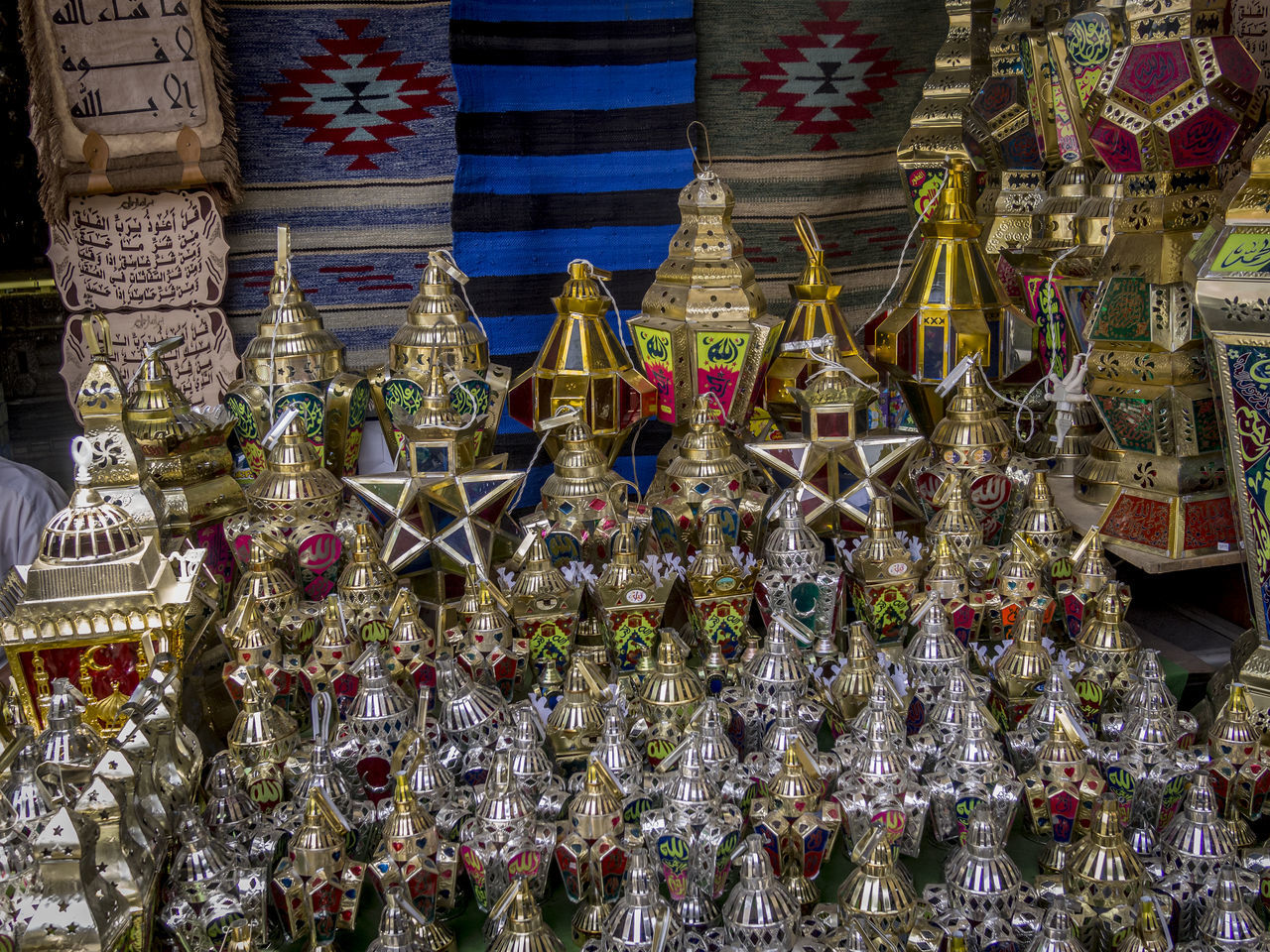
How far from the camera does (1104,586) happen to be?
1.62m

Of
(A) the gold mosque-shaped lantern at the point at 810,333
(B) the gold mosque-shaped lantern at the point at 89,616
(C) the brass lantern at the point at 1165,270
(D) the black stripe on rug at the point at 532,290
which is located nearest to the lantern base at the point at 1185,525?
(C) the brass lantern at the point at 1165,270

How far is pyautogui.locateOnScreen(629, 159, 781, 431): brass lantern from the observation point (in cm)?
197

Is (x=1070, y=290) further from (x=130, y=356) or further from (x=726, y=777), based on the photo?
(x=130, y=356)

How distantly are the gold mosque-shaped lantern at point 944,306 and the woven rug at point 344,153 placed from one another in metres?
1.28

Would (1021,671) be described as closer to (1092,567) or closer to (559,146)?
(1092,567)

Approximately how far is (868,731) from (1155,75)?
1098 millimetres

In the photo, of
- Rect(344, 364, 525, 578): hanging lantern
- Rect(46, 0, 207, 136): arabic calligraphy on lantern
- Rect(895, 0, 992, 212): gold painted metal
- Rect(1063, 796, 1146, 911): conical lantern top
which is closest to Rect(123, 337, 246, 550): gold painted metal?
Rect(344, 364, 525, 578): hanging lantern

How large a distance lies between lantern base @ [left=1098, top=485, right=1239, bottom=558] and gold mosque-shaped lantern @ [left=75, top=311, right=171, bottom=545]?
156 cm

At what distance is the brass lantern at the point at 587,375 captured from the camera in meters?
1.93

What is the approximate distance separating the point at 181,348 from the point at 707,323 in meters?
1.45

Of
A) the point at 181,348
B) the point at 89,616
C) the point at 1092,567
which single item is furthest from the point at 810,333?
the point at 181,348

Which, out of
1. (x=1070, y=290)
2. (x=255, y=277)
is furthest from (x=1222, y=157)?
(x=255, y=277)

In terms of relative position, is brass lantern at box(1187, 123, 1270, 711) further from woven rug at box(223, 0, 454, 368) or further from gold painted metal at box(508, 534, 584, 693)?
woven rug at box(223, 0, 454, 368)

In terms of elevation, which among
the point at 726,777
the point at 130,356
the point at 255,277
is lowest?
the point at 726,777
